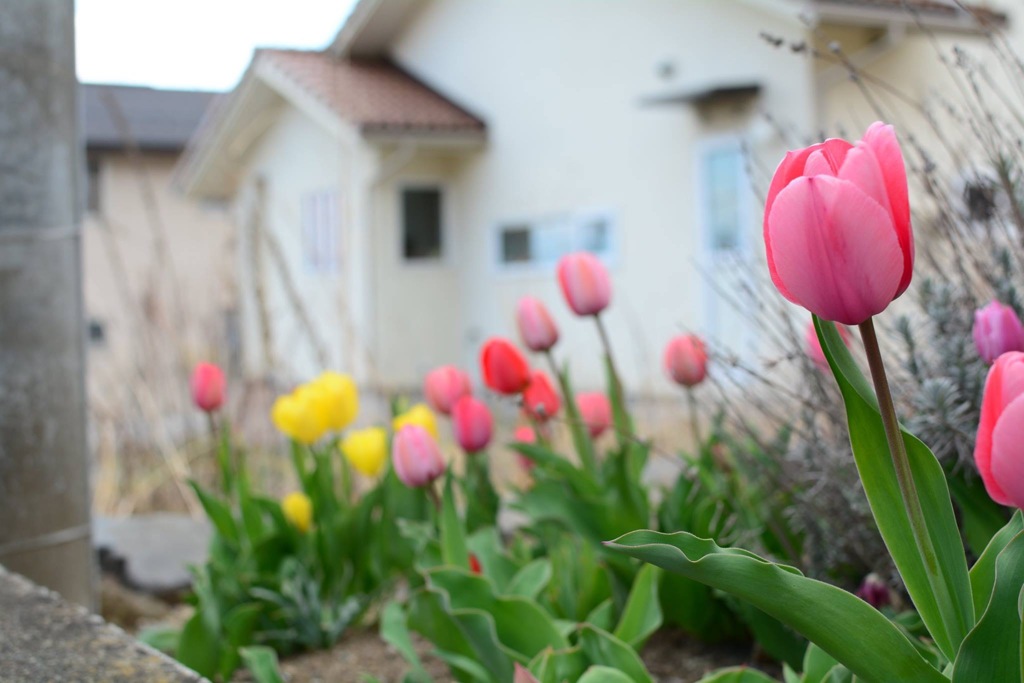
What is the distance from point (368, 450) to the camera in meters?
2.28

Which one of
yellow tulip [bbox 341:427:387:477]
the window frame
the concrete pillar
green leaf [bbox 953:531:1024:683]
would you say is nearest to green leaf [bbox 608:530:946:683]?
green leaf [bbox 953:531:1024:683]

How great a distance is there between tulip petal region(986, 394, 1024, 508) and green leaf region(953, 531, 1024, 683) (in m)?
0.09

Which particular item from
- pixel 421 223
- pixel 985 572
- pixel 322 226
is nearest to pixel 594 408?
pixel 985 572

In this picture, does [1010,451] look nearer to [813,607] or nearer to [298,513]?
[813,607]

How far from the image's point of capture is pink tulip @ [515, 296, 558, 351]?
1.88 metres

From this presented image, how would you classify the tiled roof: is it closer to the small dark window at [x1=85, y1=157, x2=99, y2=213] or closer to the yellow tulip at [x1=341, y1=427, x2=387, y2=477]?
the small dark window at [x1=85, y1=157, x2=99, y2=213]

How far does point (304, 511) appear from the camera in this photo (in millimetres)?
2338

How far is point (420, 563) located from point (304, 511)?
0.55 metres

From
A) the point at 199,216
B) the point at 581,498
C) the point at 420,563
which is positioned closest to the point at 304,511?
→ the point at 420,563

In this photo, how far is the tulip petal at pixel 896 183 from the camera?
31.6 inches

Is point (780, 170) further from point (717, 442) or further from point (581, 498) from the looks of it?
point (717, 442)

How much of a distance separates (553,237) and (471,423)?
10.4 m

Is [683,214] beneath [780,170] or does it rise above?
above

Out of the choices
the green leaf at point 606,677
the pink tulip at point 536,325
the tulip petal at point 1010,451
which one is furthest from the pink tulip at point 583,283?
the tulip petal at point 1010,451
